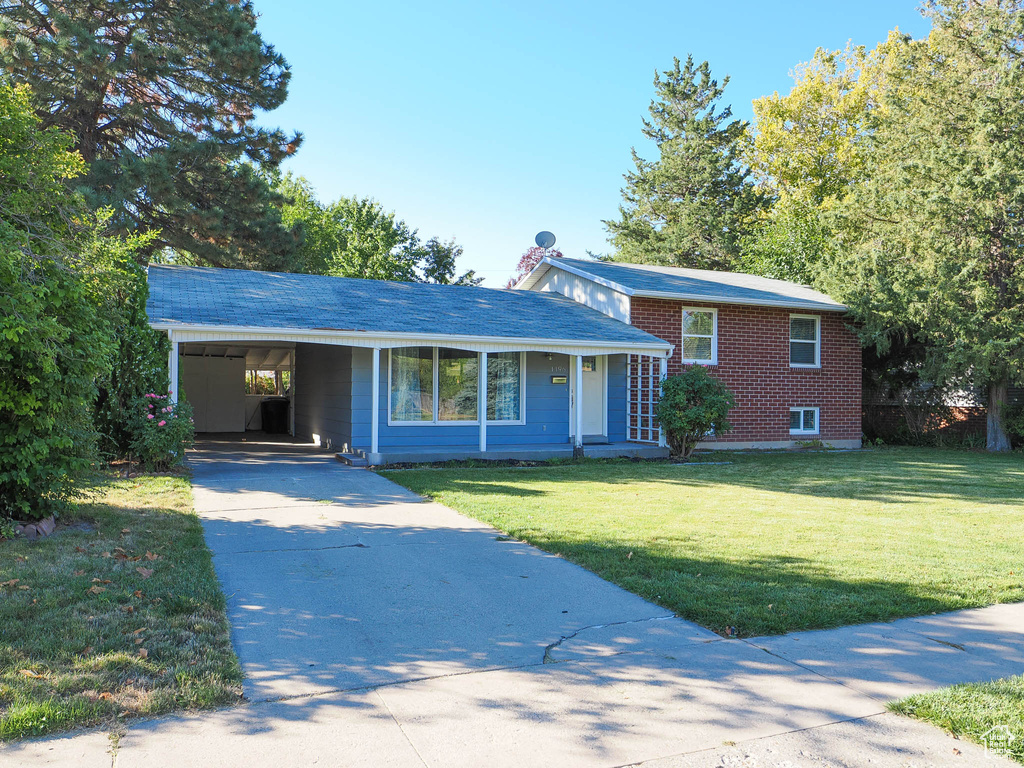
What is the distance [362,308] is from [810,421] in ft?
38.2

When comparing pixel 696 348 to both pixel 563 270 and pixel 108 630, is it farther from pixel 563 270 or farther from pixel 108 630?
pixel 108 630

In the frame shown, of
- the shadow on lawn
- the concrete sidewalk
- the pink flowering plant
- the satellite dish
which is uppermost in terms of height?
the satellite dish

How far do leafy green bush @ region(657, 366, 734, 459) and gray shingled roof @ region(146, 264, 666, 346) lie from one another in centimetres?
117

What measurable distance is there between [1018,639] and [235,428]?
1849 centimetres

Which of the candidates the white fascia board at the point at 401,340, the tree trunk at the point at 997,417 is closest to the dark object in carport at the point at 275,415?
the white fascia board at the point at 401,340

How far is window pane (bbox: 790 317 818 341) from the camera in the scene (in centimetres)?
1803

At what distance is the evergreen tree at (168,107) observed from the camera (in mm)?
17031

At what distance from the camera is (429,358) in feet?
47.4

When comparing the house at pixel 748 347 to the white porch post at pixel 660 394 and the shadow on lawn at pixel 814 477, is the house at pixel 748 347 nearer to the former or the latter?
the white porch post at pixel 660 394

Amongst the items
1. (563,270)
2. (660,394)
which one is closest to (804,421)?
(660,394)

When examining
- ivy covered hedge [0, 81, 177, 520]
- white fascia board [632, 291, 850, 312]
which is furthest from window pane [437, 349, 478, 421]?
ivy covered hedge [0, 81, 177, 520]

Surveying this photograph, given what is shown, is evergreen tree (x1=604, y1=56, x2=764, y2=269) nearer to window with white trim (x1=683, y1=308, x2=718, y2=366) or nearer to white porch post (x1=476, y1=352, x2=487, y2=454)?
window with white trim (x1=683, y1=308, x2=718, y2=366)

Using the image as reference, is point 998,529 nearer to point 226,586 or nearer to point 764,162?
point 226,586

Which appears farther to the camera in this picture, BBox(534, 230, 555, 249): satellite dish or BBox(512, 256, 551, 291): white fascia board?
BBox(534, 230, 555, 249): satellite dish
